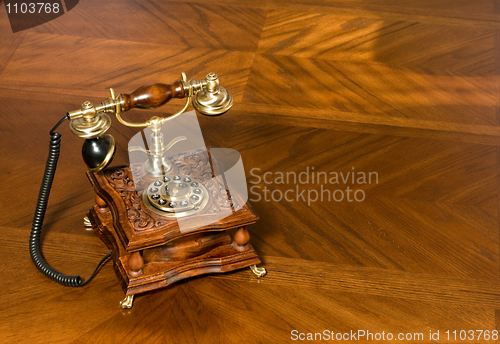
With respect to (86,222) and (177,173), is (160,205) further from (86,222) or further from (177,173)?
(86,222)

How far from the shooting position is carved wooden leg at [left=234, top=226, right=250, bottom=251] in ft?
3.78

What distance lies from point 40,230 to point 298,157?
0.63 m

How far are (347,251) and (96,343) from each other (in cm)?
54

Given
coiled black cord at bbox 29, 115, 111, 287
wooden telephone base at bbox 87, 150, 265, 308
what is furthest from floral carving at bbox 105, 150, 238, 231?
coiled black cord at bbox 29, 115, 111, 287

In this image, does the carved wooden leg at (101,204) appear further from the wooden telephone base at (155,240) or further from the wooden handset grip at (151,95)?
the wooden handset grip at (151,95)

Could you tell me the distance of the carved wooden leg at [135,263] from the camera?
108cm

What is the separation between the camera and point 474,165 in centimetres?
147

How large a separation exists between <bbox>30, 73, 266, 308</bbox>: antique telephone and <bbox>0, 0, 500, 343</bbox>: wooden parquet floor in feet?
0.16

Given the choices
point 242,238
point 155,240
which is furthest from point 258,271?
point 155,240

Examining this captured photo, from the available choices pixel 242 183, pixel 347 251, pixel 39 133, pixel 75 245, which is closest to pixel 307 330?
pixel 347 251

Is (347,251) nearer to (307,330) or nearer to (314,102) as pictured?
Result: (307,330)

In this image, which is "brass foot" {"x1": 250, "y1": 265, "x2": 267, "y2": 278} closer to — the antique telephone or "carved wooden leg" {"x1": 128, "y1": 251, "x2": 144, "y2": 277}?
the antique telephone

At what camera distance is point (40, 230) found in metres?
1.21

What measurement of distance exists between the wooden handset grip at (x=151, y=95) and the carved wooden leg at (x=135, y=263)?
278 mm
